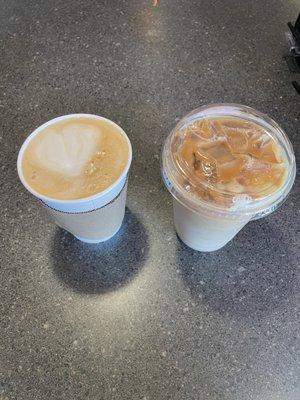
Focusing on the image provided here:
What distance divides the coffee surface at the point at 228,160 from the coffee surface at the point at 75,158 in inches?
4.5

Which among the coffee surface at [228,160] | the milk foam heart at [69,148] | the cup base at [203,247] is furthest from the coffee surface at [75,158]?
the cup base at [203,247]

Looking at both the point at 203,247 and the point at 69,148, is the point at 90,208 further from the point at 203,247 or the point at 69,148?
the point at 203,247

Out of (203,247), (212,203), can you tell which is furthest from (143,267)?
(212,203)

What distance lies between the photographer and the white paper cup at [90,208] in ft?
1.87

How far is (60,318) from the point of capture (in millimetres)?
686

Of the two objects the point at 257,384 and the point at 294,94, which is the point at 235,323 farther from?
the point at 294,94

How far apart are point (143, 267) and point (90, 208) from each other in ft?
0.71

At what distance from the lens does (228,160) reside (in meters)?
0.63

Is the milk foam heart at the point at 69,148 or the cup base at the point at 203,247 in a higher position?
the milk foam heart at the point at 69,148

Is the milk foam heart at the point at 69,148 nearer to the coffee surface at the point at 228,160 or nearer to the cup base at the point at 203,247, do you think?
the coffee surface at the point at 228,160

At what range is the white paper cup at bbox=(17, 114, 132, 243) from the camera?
57 centimetres

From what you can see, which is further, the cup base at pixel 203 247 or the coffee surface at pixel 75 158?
the cup base at pixel 203 247

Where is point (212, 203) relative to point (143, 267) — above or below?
above

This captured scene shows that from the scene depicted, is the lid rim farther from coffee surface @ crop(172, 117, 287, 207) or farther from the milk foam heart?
the milk foam heart
